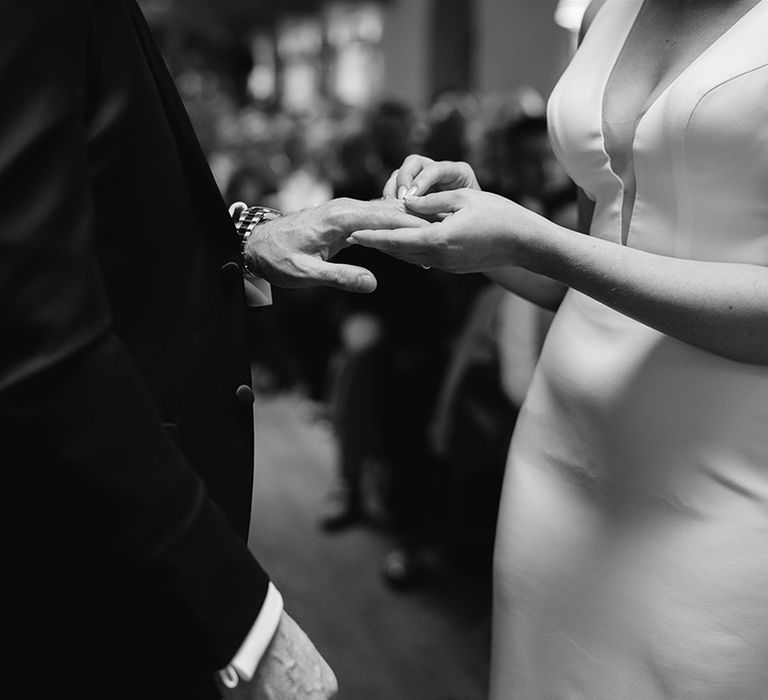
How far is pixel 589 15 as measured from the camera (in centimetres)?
143

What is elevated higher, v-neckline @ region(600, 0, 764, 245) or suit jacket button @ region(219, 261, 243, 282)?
v-neckline @ region(600, 0, 764, 245)

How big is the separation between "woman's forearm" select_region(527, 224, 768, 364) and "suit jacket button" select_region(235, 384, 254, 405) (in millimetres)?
356

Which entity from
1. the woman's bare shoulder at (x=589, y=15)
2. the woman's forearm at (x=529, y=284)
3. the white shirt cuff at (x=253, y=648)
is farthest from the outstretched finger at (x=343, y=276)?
the woman's bare shoulder at (x=589, y=15)

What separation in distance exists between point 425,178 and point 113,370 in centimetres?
59

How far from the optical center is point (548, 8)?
24.3 feet

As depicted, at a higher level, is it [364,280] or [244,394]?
[364,280]

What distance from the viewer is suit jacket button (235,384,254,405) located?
977 millimetres

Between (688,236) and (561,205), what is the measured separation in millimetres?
1848

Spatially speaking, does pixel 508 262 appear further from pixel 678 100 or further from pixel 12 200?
pixel 12 200

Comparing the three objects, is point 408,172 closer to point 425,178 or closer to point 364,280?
point 425,178

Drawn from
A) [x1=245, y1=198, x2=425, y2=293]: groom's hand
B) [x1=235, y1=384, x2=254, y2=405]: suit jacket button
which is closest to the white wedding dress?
[x1=245, y1=198, x2=425, y2=293]: groom's hand

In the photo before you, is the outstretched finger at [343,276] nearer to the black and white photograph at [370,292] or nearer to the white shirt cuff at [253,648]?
the black and white photograph at [370,292]

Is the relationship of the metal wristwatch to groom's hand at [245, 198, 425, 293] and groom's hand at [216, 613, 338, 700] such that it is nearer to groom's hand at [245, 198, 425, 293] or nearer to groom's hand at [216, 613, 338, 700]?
groom's hand at [245, 198, 425, 293]

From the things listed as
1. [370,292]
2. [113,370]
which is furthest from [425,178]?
[113,370]
